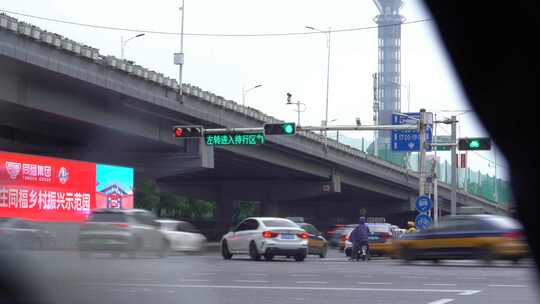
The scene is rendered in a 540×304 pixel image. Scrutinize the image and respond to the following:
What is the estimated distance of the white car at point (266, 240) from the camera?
28.9 m

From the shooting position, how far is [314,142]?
206ft

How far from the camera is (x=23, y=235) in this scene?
2.47m

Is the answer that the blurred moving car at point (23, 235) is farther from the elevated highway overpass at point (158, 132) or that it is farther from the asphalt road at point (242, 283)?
the elevated highway overpass at point (158, 132)

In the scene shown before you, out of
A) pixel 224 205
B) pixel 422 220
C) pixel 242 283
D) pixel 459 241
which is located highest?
pixel 224 205

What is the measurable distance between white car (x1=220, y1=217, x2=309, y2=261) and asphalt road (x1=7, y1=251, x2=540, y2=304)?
5.19 meters

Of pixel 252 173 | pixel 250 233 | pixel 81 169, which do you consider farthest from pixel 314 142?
pixel 81 169

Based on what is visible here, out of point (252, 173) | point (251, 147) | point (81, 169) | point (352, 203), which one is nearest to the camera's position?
point (81, 169)

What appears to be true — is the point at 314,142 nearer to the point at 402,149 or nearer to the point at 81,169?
the point at 402,149

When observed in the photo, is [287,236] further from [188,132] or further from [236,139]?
[236,139]

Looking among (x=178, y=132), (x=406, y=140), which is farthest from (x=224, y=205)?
(x=178, y=132)

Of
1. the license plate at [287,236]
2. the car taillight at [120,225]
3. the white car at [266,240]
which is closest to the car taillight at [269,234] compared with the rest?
the white car at [266,240]

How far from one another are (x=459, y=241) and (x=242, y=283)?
11.5 meters

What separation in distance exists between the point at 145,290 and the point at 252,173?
66.1 m

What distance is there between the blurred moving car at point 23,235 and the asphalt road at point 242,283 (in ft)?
0.18
